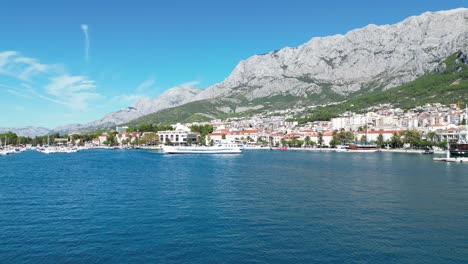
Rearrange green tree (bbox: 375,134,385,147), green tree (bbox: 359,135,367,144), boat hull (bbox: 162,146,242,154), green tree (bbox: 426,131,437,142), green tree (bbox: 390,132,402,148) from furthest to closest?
green tree (bbox: 359,135,367,144) < green tree (bbox: 375,134,385,147) < green tree (bbox: 390,132,402,148) < green tree (bbox: 426,131,437,142) < boat hull (bbox: 162,146,242,154)

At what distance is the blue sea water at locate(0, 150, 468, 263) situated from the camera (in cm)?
1518

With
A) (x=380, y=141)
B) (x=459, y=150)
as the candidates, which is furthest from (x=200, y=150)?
(x=459, y=150)

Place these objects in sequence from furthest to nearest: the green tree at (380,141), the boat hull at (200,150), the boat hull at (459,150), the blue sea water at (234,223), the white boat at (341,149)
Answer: the green tree at (380,141), the white boat at (341,149), the boat hull at (200,150), the boat hull at (459,150), the blue sea water at (234,223)

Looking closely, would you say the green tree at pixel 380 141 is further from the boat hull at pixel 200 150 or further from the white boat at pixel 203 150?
the boat hull at pixel 200 150

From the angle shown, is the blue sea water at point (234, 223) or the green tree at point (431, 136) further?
the green tree at point (431, 136)

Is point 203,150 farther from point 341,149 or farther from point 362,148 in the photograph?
point 362,148

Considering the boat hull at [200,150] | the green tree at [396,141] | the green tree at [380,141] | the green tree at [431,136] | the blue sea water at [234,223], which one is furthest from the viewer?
the green tree at [380,141]

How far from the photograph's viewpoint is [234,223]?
20016 millimetres

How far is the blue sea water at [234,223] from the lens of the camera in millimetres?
15180

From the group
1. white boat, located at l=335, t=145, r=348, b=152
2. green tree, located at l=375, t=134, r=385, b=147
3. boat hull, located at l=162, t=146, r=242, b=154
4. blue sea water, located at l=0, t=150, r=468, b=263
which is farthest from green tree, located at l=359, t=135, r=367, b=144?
blue sea water, located at l=0, t=150, r=468, b=263

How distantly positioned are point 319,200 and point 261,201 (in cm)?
396

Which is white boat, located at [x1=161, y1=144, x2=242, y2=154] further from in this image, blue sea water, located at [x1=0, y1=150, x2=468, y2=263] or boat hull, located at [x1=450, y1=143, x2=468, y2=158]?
→ blue sea water, located at [x1=0, y1=150, x2=468, y2=263]

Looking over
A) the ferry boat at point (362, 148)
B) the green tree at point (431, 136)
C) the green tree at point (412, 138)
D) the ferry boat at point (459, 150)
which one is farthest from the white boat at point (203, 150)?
the green tree at point (431, 136)

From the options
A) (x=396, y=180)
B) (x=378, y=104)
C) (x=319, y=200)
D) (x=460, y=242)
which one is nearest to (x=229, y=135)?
(x=378, y=104)
